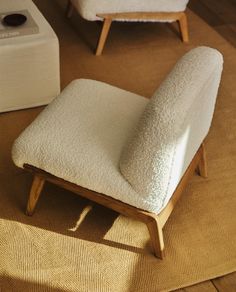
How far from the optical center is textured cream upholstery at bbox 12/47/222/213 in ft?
4.30

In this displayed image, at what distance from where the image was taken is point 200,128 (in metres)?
1.55

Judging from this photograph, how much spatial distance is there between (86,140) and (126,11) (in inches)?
48.0

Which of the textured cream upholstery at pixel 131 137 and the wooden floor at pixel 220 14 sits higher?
the textured cream upholstery at pixel 131 137

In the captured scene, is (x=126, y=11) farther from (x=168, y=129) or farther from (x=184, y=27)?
(x=168, y=129)

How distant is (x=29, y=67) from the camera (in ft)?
6.69

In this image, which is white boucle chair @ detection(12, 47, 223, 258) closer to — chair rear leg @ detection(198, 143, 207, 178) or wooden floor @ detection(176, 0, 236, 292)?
chair rear leg @ detection(198, 143, 207, 178)

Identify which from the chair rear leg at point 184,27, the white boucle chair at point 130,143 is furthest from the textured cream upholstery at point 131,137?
the chair rear leg at point 184,27

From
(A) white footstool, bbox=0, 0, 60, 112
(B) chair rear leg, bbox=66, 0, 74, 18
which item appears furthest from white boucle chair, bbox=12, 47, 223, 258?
(B) chair rear leg, bbox=66, 0, 74, 18

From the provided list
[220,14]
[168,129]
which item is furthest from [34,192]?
[220,14]

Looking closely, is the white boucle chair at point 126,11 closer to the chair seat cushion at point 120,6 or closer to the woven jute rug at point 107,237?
the chair seat cushion at point 120,6

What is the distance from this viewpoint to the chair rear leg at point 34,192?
62.2 inches

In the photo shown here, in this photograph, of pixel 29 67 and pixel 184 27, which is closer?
pixel 29 67

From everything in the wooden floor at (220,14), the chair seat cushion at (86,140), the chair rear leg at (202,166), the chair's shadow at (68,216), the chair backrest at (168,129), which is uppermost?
the chair backrest at (168,129)

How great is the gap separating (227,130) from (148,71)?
60 cm
